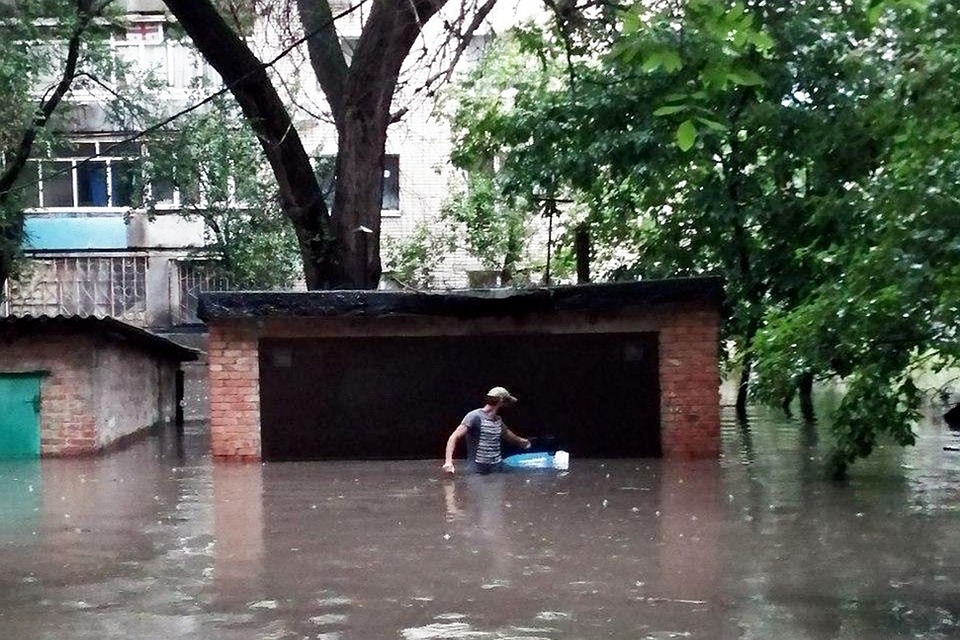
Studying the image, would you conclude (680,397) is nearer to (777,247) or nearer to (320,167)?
(777,247)

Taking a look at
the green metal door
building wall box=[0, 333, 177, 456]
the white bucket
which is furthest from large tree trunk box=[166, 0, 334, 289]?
the green metal door

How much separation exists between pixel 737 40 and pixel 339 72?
9.88 meters

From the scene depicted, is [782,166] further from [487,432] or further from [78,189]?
[78,189]

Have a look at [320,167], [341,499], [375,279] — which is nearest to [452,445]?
[341,499]

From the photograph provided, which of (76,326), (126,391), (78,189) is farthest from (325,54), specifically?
(78,189)

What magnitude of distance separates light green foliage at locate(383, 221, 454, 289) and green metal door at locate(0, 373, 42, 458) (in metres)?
8.75

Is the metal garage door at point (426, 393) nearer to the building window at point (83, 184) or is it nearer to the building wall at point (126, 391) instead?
the building wall at point (126, 391)

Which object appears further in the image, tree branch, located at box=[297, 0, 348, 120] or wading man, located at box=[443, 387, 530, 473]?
tree branch, located at box=[297, 0, 348, 120]

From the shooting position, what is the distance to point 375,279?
15.7 meters

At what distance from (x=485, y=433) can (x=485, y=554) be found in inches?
192

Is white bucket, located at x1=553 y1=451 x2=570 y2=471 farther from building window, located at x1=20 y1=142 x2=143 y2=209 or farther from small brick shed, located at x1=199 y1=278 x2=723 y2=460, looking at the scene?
building window, located at x1=20 y1=142 x2=143 y2=209

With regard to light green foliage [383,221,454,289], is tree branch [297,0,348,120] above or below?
above

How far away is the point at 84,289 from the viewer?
26.5m

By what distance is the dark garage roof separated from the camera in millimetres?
14922
